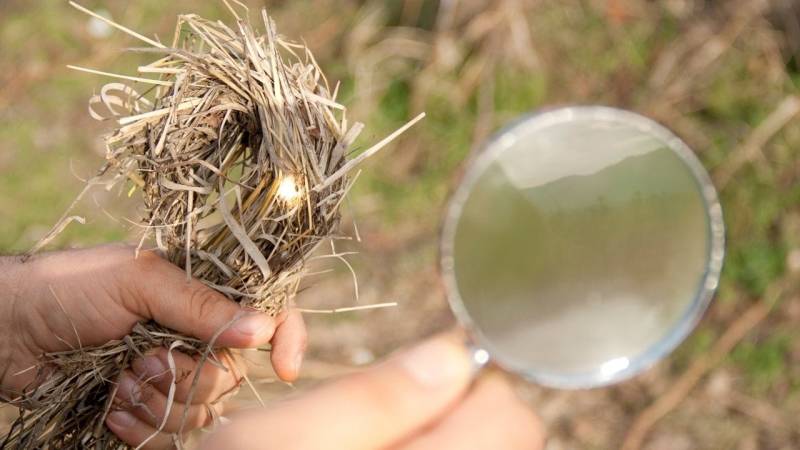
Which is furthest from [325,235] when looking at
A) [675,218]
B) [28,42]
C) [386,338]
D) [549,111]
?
[28,42]

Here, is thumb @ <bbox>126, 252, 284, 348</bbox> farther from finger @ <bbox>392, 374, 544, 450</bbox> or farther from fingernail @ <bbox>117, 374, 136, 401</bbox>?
finger @ <bbox>392, 374, 544, 450</bbox>

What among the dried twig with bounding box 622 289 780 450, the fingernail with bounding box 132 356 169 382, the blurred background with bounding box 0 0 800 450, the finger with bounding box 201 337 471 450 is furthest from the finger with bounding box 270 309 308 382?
the dried twig with bounding box 622 289 780 450

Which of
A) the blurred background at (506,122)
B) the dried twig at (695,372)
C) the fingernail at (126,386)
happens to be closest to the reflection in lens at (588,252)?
the fingernail at (126,386)

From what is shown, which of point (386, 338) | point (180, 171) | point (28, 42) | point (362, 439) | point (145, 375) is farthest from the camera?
point (28, 42)

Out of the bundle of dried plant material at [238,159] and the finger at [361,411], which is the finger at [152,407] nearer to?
the bundle of dried plant material at [238,159]

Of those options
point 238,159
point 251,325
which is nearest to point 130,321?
point 251,325

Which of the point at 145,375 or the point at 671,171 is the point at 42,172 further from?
the point at 671,171
